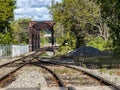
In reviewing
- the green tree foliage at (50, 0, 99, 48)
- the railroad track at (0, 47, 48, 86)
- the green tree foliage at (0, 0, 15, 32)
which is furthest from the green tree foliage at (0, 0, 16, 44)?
the railroad track at (0, 47, 48, 86)

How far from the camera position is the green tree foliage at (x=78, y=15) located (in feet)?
219

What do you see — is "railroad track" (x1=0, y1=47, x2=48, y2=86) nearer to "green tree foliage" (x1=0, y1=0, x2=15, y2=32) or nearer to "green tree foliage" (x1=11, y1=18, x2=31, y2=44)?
"green tree foliage" (x1=0, y1=0, x2=15, y2=32)

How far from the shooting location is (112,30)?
26828 mm

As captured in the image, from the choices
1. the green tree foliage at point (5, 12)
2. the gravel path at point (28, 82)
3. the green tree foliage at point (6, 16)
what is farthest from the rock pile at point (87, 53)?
the gravel path at point (28, 82)

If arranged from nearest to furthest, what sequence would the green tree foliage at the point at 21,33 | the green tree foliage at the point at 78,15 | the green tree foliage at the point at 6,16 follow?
the green tree foliage at the point at 78,15 < the green tree foliage at the point at 6,16 < the green tree foliage at the point at 21,33

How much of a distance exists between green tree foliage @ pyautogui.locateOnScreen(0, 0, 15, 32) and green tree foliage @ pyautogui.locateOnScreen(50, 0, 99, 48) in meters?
10.4

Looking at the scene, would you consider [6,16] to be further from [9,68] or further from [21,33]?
[21,33]

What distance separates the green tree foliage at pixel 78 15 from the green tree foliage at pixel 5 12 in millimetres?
10433

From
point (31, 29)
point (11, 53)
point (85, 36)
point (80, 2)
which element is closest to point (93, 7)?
point (80, 2)

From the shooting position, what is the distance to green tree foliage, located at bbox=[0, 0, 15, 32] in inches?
2962

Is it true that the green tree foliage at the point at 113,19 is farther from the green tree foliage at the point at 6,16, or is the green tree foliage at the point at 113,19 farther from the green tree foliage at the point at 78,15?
the green tree foliage at the point at 6,16

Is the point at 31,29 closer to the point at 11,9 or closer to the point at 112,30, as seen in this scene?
the point at 11,9

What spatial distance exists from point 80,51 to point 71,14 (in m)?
17.5

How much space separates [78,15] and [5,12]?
15.9m
